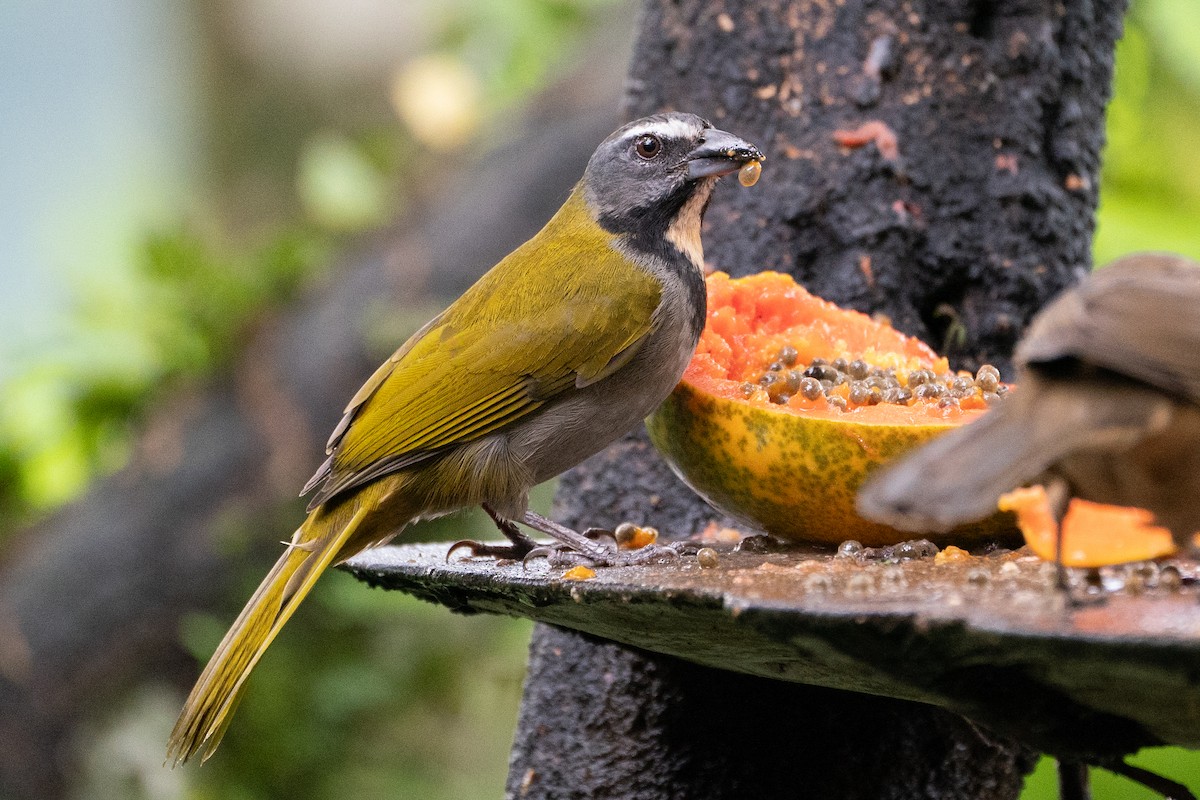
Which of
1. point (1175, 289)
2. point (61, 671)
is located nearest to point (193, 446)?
point (61, 671)

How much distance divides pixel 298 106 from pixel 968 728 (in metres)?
7.53

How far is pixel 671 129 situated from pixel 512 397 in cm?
78

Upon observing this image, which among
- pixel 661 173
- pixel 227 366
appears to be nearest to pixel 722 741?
pixel 661 173

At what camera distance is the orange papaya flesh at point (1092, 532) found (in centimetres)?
192

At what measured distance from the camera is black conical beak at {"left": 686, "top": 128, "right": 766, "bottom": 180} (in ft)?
9.82

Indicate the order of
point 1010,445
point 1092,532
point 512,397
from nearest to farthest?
point 1010,445
point 1092,532
point 512,397

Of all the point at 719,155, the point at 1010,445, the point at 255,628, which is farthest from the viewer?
the point at 719,155

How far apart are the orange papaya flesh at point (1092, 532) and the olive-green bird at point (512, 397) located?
0.89 meters

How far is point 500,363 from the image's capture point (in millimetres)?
2871

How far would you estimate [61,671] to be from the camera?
5.34m

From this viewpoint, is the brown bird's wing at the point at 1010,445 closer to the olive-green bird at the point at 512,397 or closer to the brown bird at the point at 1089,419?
the brown bird at the point at 1089,419

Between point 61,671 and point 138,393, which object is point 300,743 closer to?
point 61,671

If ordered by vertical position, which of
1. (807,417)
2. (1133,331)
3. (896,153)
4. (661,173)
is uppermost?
(896,153)

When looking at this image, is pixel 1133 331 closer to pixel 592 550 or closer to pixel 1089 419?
pixel 1089 419
